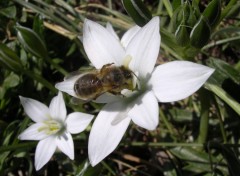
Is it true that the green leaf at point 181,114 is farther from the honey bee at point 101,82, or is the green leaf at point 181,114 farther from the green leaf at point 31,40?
the honey bee at point 101,82

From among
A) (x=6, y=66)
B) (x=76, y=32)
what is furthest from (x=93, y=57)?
(x=76, y=32)

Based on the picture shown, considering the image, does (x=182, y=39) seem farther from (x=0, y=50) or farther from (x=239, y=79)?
(x=0, y=50)

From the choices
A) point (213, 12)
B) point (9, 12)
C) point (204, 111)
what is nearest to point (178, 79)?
point (213, 12)

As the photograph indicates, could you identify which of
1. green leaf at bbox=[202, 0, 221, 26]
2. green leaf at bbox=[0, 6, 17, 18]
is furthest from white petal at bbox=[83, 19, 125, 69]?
green leaf at bbox=[0, 6, 17, 18]

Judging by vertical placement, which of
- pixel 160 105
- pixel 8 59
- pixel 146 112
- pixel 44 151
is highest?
pixel 146 112

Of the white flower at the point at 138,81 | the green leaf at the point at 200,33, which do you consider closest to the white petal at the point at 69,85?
the white flower at the point at 138,81

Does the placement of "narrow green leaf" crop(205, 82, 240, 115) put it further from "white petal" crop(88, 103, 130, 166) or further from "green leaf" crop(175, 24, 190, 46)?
"white petal" crop(88, 103, 130, 166)

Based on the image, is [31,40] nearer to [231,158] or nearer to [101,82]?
[101,82]
